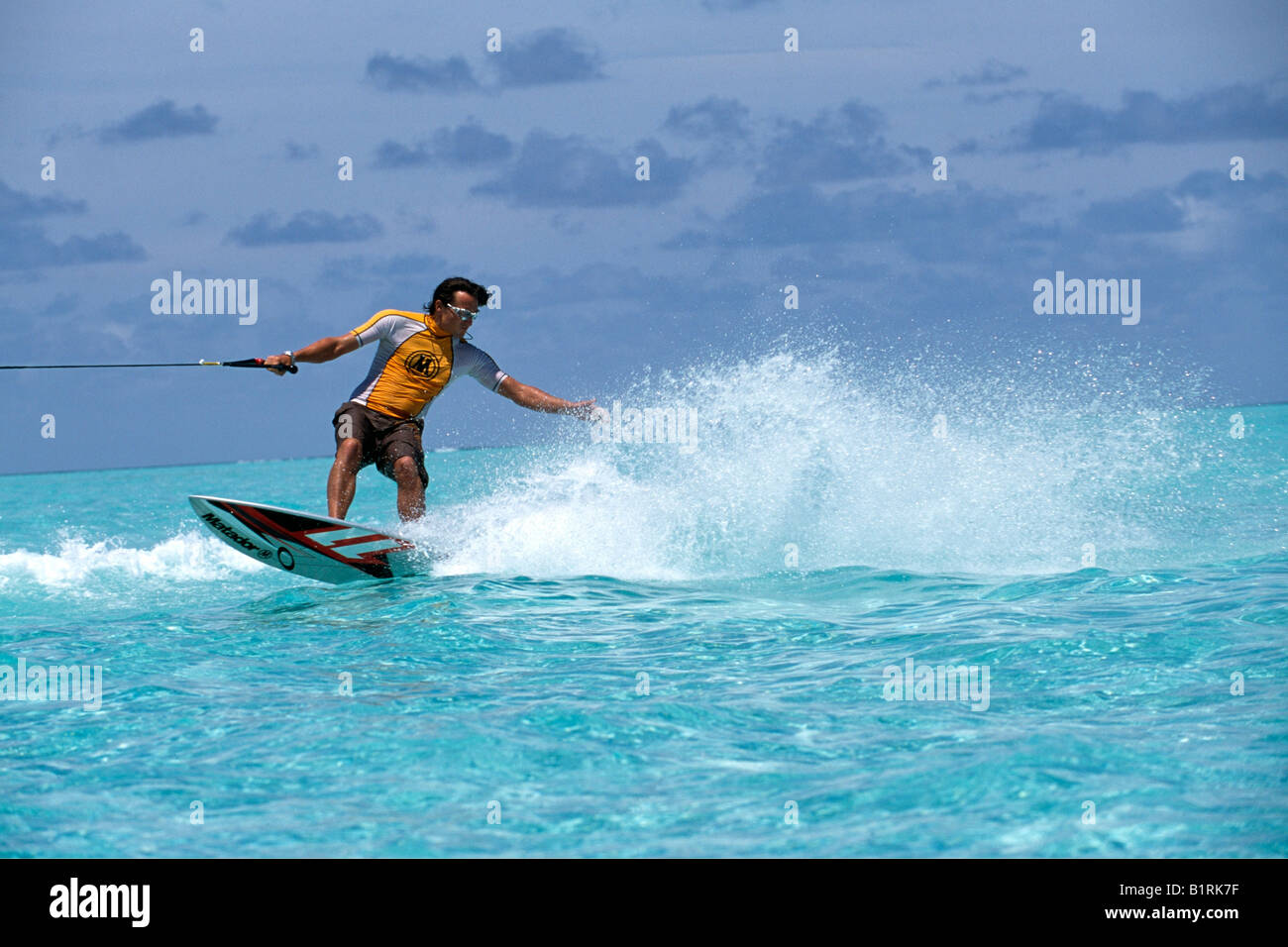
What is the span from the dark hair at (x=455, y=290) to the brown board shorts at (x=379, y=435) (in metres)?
0.95

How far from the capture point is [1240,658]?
19.0 ft

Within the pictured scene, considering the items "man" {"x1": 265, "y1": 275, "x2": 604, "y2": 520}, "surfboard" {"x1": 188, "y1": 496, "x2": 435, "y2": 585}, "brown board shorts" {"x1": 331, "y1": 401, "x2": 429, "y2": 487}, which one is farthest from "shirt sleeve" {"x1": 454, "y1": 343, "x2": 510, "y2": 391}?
"surfboard" {"x1": 188, "y1": 496, "x2": 435, "y2": 585}

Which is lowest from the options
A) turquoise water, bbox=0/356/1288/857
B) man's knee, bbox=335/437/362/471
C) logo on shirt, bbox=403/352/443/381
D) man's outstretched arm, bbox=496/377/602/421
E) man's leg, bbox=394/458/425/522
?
turquoise water, bbox=0/356/1288/857

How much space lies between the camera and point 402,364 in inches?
356

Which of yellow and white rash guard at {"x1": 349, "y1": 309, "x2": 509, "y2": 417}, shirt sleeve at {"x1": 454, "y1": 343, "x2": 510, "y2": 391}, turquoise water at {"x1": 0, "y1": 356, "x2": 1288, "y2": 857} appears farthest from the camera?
shirt sleeve at {"x1": 454, "y1": 343, "x2": 510, "y2": 391}

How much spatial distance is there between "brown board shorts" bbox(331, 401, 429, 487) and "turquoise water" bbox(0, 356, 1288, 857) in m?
0.66

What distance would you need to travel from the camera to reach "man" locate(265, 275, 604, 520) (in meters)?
8.81

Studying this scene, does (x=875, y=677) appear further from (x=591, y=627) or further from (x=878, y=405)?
(x=878, y=405)

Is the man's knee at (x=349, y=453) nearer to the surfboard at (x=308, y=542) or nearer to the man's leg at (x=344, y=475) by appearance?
the man's leg at (x=344, y=475)

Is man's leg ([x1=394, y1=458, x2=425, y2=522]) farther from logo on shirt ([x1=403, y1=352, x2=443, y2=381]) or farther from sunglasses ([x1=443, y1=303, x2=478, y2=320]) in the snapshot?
sunglasses ([x1=443, y1=303, x2=478, y2=320])

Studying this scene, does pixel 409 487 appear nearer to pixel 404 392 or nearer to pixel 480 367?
pixel 404 392

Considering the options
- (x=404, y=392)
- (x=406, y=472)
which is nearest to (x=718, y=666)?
(x=406, y=472)

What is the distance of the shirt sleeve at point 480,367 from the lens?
9.30 meters

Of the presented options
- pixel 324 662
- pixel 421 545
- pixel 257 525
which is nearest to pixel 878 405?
pixel 421 545
